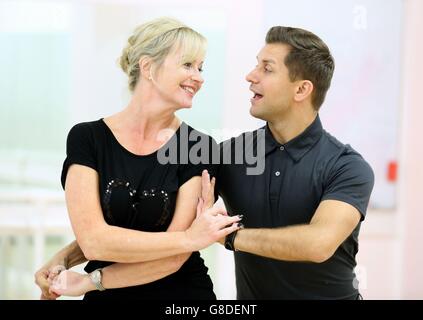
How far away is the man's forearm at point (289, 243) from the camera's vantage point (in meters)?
1.71

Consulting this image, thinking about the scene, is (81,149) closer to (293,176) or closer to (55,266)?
(55,266)

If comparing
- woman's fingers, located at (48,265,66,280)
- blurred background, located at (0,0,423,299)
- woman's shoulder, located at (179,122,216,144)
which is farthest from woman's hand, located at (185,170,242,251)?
blurred background, located at (0,0,423,299)

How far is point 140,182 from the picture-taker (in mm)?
1695

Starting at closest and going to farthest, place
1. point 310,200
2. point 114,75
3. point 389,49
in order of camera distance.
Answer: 1. point 310,200
2. point 114,75
3. point 389,49

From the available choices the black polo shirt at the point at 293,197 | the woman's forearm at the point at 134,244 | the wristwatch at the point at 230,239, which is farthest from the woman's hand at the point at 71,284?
the black polo shirt at the point at 293,197

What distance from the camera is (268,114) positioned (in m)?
1.97

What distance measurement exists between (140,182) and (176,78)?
316 millimetres

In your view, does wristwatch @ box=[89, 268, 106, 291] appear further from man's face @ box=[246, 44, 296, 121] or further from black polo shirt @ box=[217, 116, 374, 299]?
man's face @ box=[246, 44, 296, 121]

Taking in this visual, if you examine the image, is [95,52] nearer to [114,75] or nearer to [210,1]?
[114,75]

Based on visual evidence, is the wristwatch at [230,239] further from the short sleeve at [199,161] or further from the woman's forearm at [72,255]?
the woman's forearm at [72,255]

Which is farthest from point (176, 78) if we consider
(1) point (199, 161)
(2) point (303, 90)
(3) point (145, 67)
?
(2) point (303, 90)

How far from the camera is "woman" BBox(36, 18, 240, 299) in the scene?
1646 millimetres
